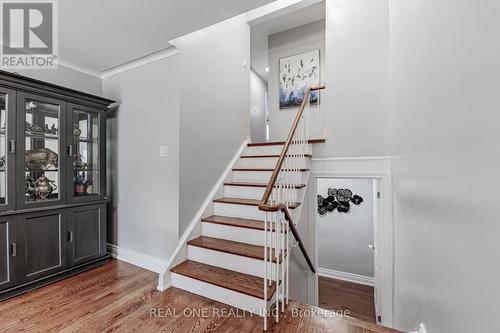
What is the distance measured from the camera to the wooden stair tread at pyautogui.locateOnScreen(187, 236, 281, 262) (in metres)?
2.05

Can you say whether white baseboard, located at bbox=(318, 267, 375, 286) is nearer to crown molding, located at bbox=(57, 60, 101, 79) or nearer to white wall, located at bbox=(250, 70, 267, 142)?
white wall, located at bbox=(250, 70, 267, 142)

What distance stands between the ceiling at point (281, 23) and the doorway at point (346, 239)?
10.0 feet

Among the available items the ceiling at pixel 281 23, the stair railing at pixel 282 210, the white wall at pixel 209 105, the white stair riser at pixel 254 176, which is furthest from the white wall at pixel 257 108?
the stair railing at pixel 282 210

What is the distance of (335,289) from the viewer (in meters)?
4.21

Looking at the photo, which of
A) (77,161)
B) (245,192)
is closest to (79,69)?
(77,161)

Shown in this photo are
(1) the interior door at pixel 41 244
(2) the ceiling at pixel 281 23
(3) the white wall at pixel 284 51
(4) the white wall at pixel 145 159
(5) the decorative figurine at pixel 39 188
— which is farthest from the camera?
(3) the white wall at pixel 284 51

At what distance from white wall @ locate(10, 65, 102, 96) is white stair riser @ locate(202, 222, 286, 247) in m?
2.40

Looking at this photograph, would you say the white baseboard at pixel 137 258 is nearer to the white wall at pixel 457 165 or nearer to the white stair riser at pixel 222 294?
the white stair riser at pixel 222 294

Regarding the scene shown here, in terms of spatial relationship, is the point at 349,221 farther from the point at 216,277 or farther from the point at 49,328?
the point at 49,328

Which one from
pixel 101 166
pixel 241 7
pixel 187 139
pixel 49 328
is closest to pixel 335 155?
pixel 187 139

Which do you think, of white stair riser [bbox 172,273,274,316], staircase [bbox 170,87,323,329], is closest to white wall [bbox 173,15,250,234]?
staircase [bbox 170,87,323,329]

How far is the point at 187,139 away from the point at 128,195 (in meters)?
1.13

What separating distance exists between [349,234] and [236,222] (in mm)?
3058

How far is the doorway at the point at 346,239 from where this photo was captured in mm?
4223
